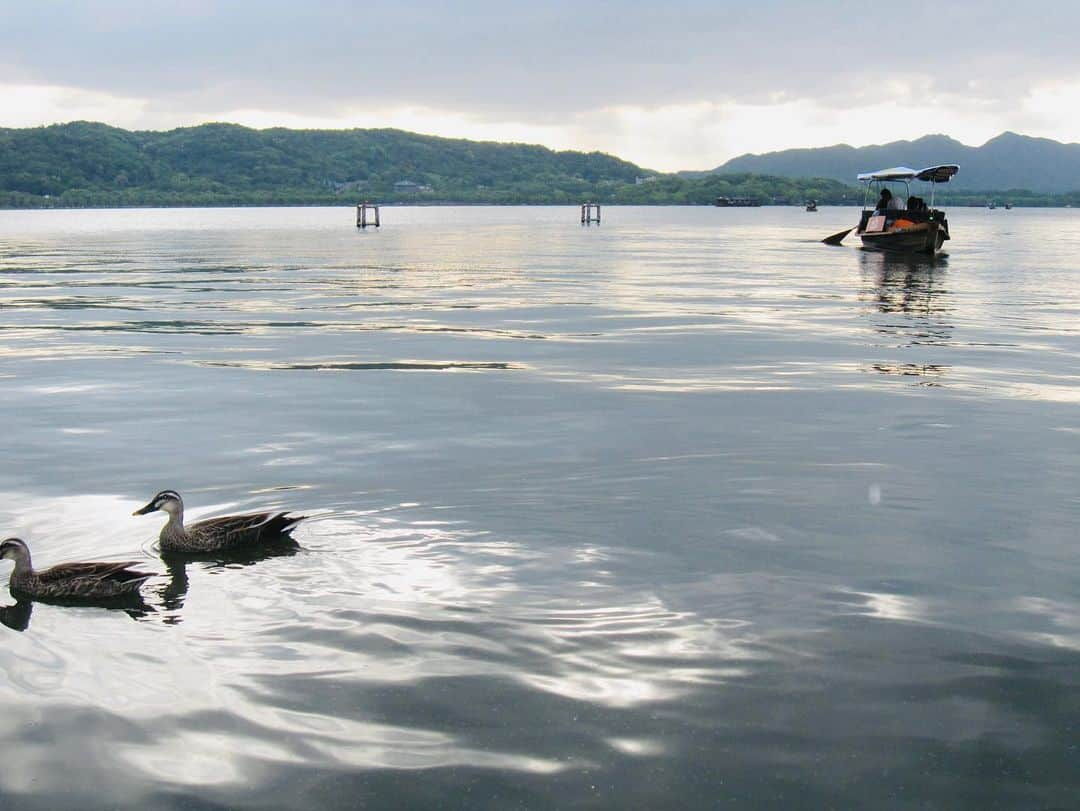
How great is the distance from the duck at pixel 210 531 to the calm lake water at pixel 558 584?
294 millimetres

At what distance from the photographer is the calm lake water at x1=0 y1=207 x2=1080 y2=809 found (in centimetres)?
695

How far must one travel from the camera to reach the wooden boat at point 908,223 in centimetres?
6500

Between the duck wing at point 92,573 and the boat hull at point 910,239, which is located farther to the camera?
the boat hull at point 910,239

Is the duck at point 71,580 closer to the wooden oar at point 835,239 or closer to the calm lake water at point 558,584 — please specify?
the calm lake water at point 558,584

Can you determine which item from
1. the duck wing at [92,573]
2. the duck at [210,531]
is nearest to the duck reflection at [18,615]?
the duck wing at [92,573]

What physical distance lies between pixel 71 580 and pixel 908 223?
64.0 metres

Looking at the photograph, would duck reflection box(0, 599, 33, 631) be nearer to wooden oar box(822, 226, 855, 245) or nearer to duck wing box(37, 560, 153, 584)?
duck wing box(37, 560, 153, 584)

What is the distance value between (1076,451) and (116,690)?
42.5ft

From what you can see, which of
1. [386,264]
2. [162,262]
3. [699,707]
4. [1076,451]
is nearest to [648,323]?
[1076,451]

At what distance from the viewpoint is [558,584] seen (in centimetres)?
1011

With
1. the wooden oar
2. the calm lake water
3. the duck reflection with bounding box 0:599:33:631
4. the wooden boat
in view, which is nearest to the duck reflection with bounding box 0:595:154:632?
the duck reflection with bounding box 0:599:33:631

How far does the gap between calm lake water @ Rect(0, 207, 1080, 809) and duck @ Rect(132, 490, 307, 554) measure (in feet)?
0.97

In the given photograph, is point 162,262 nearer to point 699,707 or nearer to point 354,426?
point 354,426

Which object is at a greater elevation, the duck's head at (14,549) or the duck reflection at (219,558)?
the duck's head at (14,549)
